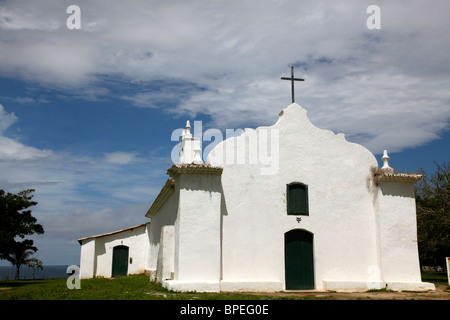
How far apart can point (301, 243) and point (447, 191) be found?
44.0 ft

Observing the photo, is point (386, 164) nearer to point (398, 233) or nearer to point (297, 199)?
point (398, 233)

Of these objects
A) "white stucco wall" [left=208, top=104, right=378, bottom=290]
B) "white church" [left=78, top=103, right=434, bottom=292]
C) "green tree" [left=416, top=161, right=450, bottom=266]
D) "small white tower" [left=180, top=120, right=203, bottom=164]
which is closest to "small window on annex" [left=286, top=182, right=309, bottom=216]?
"white church" [left=78, top=103, right=434, bottom=292]

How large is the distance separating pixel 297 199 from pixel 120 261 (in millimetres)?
13905

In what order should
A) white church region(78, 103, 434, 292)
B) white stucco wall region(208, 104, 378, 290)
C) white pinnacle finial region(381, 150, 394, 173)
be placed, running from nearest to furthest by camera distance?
white church region(78, 103, 434, 292) → white stucco wall region(208, 104, 378, 290) → white pinnacle finial region(381, 150, 394, 173)

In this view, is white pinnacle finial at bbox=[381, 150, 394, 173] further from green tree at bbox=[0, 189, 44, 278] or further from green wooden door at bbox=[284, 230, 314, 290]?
green tree at bbox=[0, 189, 44, 278]

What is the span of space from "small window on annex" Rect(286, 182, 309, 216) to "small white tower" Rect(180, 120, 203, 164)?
332cm

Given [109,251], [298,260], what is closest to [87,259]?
[109,251]

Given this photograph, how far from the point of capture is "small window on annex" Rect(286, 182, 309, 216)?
14.5 m

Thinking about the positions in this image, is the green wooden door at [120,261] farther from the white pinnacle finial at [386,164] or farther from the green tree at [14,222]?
the white pinnacle finial at [386,164]

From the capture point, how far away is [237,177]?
14.4 metres

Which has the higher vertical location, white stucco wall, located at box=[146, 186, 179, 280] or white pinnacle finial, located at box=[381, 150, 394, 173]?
white pinnacle finial, located at box=[381, 150, 394, 173]

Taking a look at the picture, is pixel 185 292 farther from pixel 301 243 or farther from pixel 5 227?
pixel 5 227

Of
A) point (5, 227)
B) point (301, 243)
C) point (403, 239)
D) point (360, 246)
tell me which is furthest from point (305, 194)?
point (5, 227)

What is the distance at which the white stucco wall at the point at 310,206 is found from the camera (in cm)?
1399
